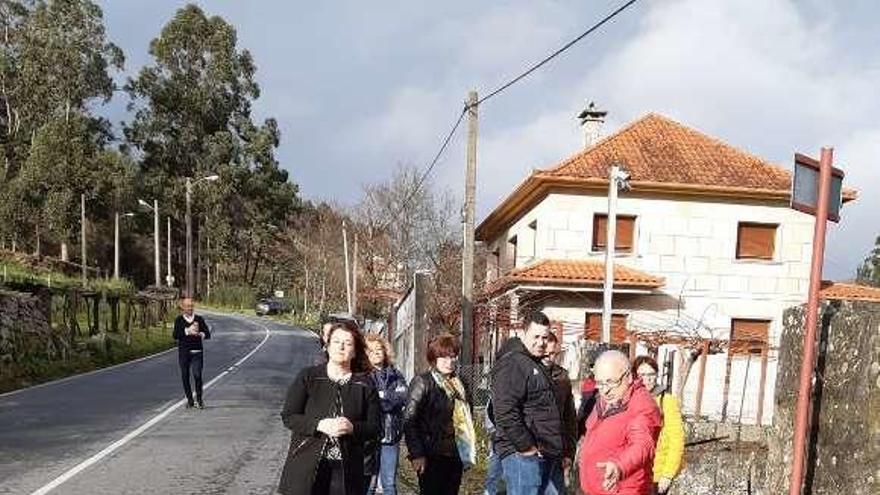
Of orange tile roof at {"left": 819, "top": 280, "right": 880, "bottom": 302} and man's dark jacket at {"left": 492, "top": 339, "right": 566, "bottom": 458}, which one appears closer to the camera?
man's dark jacket at {"left": 492, "top": 339, "right": 566, "bottom": 458}

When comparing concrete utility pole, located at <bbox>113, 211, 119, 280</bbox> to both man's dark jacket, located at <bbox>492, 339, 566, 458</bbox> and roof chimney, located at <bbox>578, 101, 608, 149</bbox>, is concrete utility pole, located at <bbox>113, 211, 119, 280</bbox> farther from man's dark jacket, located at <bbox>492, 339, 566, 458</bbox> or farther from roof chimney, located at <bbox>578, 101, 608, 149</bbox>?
man's dark jacket, located at <bbox>492, 339, 566, 458</bbox>

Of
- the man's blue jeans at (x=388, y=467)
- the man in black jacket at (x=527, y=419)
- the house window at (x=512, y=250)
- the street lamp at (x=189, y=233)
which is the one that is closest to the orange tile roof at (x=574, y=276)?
the house window at (x=512, y=250)

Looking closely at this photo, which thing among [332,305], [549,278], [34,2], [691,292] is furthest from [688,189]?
[34,2]

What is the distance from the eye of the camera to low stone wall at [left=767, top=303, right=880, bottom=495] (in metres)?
4.40

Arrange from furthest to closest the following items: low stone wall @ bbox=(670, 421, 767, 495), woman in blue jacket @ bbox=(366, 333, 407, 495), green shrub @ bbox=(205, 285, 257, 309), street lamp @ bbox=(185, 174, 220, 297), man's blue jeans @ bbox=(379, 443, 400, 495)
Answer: green shrub @ bbox=(205, 285, 257, 309) < street lamp @ bbox=(185, 174, 220, 297) < low stone wall @ bbox=(670, 421, 767, 495) < man's blue jeans @ bbox=(379, 443, 400, 495) < woman in blue jacket @ bbox=(366, 333, 407, 495)

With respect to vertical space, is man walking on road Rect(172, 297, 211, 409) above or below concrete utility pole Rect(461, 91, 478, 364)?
below

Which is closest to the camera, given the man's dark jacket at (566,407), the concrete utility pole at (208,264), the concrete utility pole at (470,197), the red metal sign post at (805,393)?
the red metal sign post at (805,393)

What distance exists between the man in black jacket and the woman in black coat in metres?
0.82

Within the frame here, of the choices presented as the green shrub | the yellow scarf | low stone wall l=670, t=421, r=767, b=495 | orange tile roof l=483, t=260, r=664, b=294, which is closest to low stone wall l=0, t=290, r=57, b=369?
orange tile roof l=483, t=260, r=664, b=294

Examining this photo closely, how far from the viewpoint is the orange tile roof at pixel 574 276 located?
2159cm

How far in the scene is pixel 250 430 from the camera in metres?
11.4

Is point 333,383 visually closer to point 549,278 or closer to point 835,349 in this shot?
point 835,349

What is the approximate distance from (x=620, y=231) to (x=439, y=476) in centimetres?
1883

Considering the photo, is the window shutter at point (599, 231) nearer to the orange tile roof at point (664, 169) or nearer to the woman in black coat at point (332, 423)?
the orange tile roof at point (664, 169)
